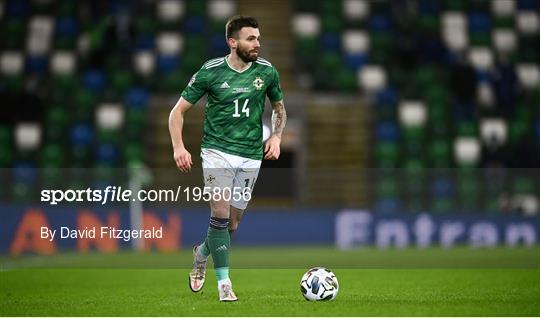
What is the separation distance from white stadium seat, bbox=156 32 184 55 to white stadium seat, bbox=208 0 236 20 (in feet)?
3.00

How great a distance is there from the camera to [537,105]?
69.4 ft

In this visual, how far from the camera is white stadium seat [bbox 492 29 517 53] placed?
22.4 metres

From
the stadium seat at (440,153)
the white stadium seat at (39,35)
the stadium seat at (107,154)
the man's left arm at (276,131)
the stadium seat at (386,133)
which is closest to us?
the man's left arm at (276,131)

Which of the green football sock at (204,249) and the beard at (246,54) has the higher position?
the beard at (246,54)

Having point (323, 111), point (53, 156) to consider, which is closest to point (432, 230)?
point (323, 111)

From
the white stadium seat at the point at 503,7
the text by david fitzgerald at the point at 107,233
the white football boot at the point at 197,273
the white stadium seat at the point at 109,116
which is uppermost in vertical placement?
the white stadium seat at the point at 503,7

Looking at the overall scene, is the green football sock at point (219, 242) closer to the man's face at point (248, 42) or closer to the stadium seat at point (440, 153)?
the man's face at point (248, 42)

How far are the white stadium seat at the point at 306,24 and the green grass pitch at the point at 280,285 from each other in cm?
723

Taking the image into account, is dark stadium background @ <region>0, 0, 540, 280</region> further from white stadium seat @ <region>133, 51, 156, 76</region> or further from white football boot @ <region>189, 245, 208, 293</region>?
white football boot @ <region>189, 245, 208, 293</region>

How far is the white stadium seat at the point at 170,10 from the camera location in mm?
22344

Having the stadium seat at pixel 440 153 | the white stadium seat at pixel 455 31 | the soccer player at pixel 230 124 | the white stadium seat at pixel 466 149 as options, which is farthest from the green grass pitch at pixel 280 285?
the white stadium seat at pixel 455 31

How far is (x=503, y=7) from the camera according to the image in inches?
909

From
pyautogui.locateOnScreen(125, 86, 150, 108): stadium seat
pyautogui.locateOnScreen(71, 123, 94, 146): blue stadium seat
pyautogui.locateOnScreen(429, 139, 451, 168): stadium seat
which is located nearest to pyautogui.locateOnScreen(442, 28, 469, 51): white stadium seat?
pyautogui.locateOnScreen(429, 139, 451, 168): stadium seat

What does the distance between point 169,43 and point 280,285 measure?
12.8m
